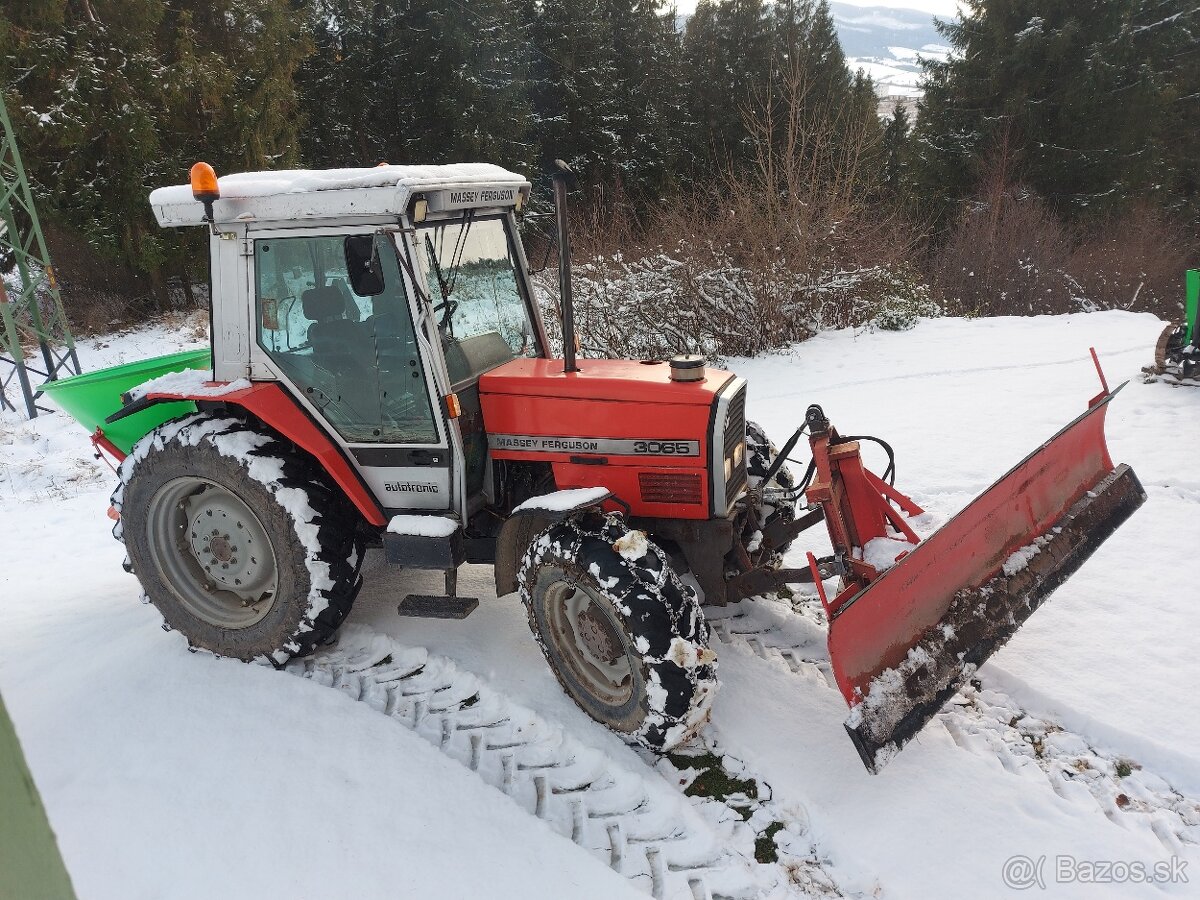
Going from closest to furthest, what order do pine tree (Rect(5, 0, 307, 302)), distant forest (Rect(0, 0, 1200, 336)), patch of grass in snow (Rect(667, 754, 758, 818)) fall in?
patch of grass in snow (Rect(667, 754, 758, 818)) < distant forest (Rect(0, 0, 1200, 336)) < pine tree (Rect(5, 0, 307, 302))

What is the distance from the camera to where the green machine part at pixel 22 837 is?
2.49 ft

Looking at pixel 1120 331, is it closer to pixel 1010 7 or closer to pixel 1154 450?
pixel 1154 450

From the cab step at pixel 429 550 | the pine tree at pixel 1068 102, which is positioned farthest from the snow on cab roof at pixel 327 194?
the pine tree at pixel 1068 102

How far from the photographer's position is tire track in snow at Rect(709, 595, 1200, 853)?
2.60m

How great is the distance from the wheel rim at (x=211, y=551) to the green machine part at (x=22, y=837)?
2.89 meters

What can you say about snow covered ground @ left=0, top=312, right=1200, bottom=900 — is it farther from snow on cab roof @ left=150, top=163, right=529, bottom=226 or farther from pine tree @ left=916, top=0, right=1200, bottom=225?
pine tree @ left=916, top=0, right=1200, bottom=225

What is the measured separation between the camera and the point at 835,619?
8.68ft

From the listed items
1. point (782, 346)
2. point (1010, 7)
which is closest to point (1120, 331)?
point (782, 346)

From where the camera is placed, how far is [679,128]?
22094mm

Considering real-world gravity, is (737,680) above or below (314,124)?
below

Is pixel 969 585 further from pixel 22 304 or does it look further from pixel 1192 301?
pixel 22 304

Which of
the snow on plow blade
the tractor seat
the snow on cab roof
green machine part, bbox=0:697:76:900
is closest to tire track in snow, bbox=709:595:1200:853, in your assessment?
the snow on plow blade

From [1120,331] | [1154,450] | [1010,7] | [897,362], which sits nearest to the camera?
[1154,450]

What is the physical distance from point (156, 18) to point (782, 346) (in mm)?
11325
